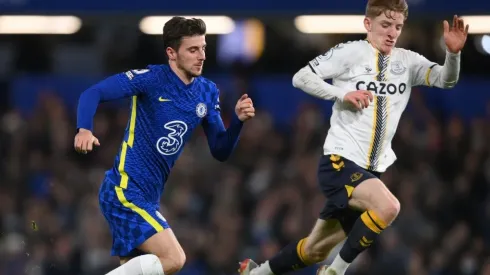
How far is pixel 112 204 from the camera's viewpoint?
339 inches

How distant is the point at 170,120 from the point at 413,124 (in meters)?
6.48

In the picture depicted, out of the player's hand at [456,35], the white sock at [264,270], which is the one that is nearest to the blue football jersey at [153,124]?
the white sock at [264,270]

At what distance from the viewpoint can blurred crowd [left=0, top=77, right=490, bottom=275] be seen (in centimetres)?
1375

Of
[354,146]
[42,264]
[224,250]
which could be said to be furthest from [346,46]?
[42,264]

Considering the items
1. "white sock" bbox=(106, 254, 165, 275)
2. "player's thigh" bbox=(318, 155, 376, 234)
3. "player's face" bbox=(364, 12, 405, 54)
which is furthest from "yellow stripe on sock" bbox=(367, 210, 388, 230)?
"white sock" bbox=(106, 254, 165, 275)

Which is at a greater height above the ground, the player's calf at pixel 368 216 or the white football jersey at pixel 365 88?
the white football jersey at pixel 365 88

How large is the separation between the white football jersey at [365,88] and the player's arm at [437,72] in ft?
0.16

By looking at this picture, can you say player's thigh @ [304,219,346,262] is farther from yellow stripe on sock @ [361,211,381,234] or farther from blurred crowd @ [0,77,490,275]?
blurred crowd @ [0,77,490,275]

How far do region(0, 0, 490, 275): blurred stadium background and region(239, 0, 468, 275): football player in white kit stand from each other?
13.8 feet

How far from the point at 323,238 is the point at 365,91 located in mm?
1266

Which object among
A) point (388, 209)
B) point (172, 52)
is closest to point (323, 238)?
point (388, 209)

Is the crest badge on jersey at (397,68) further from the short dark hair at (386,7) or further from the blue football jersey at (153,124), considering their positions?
the blue football jersey at (153,124)

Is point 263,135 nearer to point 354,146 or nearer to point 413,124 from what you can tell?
point 413,124

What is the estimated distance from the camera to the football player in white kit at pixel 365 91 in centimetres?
902
